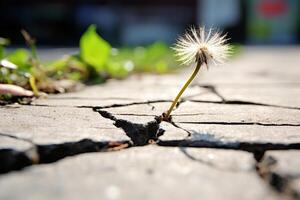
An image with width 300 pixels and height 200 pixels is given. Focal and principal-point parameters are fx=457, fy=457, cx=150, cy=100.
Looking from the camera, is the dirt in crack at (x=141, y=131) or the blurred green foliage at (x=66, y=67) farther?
the blurred green foliage at (x=66, y=67)

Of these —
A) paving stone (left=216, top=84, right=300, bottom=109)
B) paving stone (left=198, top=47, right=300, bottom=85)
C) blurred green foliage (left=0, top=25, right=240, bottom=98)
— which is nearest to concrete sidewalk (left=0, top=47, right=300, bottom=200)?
paving stone (left=216, top=84, right=300, bottom=109)

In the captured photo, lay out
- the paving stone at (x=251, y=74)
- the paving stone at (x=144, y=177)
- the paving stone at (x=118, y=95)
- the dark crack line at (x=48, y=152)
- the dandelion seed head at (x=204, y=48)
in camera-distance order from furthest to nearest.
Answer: the paving stone at (x=251, y=74) < the paving stone at (x=118, y=95) < the dandelion seed head at (x=204, y=48) < the dark crack line at (x=48, y=152) < the paving stone at (x=144, y=177)

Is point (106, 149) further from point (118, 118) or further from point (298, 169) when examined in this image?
point (298, 169)

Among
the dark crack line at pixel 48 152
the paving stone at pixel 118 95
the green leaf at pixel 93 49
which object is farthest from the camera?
the green leaf at pixel 93 49

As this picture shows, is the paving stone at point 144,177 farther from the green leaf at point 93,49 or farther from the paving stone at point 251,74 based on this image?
the paving stone at point 251,74

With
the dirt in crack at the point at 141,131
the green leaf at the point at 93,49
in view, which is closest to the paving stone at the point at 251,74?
the green leaf at the point at 93,49

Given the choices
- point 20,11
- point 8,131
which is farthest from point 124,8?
point 8,131

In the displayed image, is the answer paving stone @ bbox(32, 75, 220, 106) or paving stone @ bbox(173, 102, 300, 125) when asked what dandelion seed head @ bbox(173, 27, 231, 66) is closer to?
paving stone @ bbox(173, 102, 300, 125)

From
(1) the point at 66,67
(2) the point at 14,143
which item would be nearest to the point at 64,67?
(1) the point at 66,67
